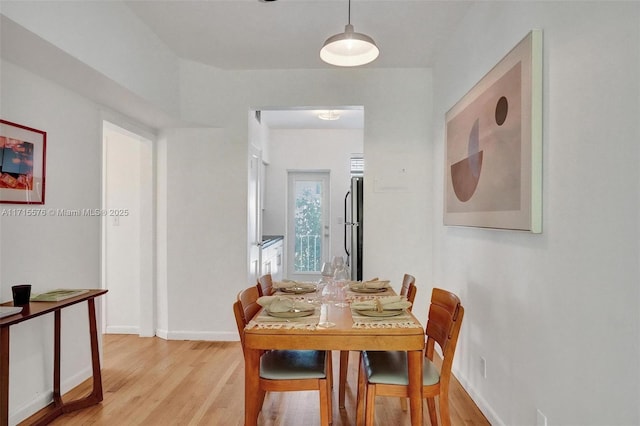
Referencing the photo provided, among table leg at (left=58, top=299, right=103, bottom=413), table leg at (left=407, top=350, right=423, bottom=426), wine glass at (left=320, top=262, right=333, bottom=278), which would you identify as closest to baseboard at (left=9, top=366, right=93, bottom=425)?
table leg at (left=58, top=299, right=103, bottom=413)

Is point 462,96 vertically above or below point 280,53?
below

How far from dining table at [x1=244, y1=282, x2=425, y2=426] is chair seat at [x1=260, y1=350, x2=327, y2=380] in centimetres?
13

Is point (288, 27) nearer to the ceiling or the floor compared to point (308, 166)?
nearer to the ceiling

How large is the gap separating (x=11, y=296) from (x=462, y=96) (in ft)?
10.6

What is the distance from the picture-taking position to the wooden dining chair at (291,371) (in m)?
1.84

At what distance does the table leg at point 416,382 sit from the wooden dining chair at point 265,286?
100cm

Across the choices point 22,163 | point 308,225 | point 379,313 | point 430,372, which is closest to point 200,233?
point 22,163

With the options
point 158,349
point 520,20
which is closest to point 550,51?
point 520,20

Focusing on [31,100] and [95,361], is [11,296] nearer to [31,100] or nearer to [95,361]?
[95,361]

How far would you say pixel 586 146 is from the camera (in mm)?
1426

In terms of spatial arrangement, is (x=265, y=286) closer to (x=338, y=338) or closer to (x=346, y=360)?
(x=346, y=360)

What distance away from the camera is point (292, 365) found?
196 centimetres

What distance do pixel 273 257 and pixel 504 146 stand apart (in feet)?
12.8

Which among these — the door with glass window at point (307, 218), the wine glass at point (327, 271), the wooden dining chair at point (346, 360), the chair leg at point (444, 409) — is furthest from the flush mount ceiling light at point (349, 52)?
the door with glass window at point (307, 218)
